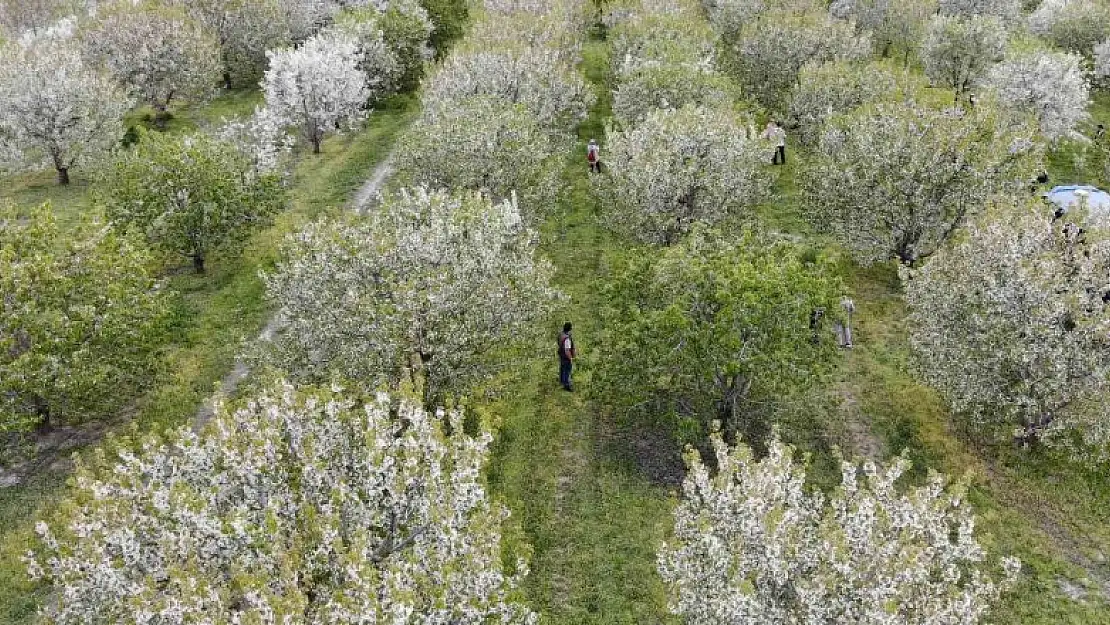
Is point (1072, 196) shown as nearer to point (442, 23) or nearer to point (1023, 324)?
point (1023, 324)

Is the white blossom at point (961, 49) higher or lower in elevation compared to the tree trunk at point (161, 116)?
higher

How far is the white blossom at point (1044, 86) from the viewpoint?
4672 cm

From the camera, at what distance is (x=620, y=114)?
4309 cm

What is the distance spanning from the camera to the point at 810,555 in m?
15.2

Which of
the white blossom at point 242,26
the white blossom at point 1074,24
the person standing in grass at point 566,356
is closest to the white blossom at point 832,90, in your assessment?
the person standing in grass at point 566,356

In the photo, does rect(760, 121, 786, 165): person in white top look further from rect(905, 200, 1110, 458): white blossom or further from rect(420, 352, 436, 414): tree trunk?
rect(420, 352, 436, 414): tree trunk

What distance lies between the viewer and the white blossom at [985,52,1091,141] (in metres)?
46.7

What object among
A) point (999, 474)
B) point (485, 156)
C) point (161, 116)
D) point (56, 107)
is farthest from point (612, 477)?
point (161, 116)

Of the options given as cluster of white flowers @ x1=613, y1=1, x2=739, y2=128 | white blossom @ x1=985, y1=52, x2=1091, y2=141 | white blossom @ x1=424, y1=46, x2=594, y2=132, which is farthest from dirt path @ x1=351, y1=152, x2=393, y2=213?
white blossom @ x1=985, y1=52, x2=1091, y2=141

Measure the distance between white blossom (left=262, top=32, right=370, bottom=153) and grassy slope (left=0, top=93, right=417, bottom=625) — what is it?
2563 millimetres

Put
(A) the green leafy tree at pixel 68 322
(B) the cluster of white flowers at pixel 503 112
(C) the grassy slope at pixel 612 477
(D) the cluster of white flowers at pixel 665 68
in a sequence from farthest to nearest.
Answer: (D) the cluster of white flowers at pixel 665 68 < (B) the cluster of white flowers at pixel 503 112 < (A) the green leafy tree at pixel 68 322 < (C) the grassy slope at pixel 612 477

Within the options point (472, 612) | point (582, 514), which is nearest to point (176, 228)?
point (582, 514)

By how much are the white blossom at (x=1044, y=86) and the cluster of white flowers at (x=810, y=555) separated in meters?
39.6

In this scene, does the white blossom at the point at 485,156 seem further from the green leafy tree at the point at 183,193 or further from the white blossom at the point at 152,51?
the white blossom at the point at 152,51
